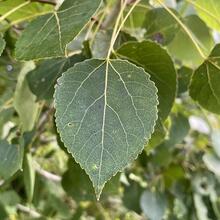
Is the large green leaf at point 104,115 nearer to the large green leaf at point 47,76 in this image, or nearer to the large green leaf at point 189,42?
the large green leaf at point 47,76

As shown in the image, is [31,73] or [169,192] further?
[169,192]

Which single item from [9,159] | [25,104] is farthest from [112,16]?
[9,159]

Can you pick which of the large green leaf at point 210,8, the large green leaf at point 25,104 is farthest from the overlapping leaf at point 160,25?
the large green leaf at point 25,104

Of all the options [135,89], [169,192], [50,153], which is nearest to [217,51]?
[135,89]

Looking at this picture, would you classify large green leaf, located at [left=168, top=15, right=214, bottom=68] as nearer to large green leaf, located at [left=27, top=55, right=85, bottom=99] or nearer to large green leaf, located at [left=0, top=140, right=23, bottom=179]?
large green leaf, located at [left=27, top=55, right=85, bottom=99]

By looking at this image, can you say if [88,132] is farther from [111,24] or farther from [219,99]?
[111,24]
